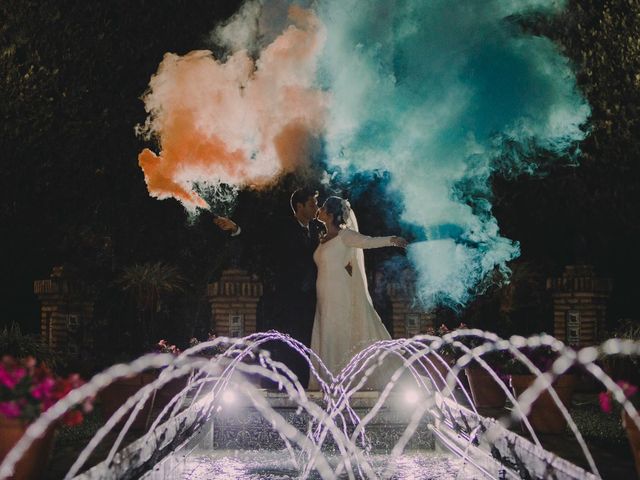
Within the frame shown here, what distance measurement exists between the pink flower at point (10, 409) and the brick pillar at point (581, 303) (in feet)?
49.6

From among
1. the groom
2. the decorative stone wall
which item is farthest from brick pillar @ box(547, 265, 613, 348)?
the groom

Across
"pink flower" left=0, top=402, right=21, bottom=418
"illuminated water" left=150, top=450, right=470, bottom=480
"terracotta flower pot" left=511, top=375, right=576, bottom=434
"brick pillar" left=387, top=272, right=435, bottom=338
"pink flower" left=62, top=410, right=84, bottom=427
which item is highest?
"brick pillar" left=387, top=272, right=435, bottom=338

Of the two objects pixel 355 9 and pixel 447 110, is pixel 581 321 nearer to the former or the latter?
pixel 447 110

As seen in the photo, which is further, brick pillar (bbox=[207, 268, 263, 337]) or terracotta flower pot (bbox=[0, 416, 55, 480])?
brick pillar (bbox=[207, 268, 263, 337])

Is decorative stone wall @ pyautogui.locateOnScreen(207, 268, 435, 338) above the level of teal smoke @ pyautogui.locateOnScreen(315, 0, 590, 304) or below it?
below

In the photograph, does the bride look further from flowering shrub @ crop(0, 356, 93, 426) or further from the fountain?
flowering shrub @ crop(0, 356, 93, 426)

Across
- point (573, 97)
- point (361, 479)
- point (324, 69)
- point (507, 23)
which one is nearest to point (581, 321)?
point (573, 97)

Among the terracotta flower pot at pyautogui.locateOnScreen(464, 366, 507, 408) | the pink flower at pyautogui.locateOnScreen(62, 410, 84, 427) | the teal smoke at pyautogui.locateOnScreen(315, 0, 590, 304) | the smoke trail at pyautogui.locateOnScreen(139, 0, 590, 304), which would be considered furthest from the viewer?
the teal smoke at pyautogui.locateOnScreen(315, 0, 590, 304)

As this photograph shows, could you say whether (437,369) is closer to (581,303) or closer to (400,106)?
(581,303)

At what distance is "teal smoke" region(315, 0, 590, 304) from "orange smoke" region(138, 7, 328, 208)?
1.89 ft

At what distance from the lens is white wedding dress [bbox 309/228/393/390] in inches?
463

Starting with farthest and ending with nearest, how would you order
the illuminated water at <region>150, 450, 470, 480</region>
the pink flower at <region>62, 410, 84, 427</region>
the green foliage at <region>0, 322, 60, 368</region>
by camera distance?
the green foliage at <region>0, 322, 60, 368</region>, the illuminated water at <region>150, 450, 470, 480</region>, the pink flower at <region>62, 410, 84, 427</region>

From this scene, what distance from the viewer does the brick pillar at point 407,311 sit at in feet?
63.4

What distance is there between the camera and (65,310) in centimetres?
2058
